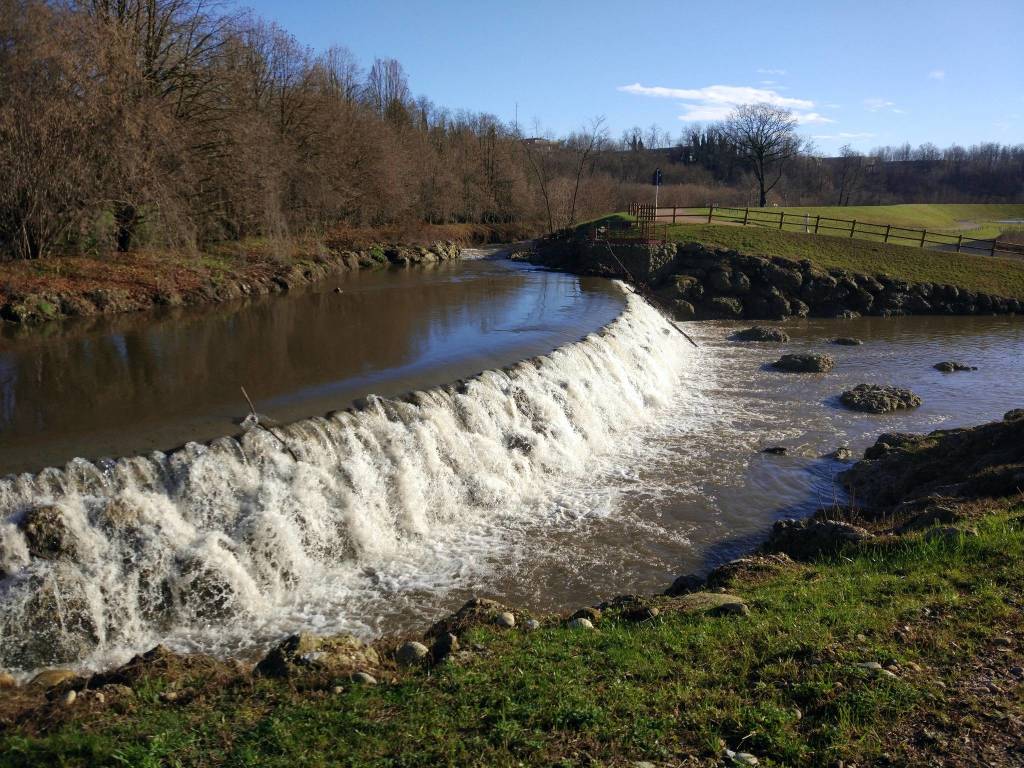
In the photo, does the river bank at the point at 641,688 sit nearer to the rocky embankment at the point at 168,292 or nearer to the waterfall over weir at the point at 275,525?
the waterfall over weir at the point at 275,525

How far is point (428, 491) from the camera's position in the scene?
37.7 ft

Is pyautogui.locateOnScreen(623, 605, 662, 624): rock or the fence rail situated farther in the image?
the fence rail

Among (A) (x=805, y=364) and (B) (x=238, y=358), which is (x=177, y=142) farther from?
(A) (x=805, y=364)

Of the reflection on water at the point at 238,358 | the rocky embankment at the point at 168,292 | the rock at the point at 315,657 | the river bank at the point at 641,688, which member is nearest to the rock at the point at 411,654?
the river bank at the point at 641,688

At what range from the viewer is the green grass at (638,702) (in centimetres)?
432

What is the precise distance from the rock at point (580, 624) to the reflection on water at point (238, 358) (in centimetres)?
640

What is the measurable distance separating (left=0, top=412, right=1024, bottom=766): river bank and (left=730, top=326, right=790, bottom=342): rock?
18957 mm

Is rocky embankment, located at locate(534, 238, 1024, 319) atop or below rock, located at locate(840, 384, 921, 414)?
atop

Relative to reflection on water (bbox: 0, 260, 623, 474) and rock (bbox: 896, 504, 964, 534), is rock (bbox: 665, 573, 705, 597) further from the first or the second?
reflection on water (bbox: 0, 260, 623, 474)

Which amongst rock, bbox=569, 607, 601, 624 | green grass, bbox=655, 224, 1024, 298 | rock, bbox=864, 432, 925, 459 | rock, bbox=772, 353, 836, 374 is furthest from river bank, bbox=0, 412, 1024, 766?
green grass, bbox=655, 224, 1024, 298

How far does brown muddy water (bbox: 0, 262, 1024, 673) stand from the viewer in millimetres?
8266

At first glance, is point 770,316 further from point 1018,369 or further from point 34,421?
point 34,421

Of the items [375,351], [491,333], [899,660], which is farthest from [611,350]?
[899,660]

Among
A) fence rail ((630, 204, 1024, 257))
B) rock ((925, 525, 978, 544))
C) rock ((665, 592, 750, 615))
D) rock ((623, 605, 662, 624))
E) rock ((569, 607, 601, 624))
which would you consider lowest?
rock ((569, 607, 601, 624))
